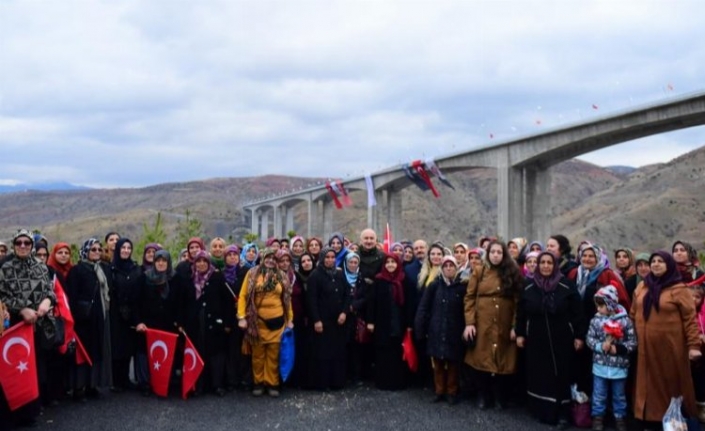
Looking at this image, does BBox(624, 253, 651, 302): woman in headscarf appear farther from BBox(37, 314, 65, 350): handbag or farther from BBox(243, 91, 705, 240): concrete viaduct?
BBox(243, 91, 705, 240): concrete viaduct

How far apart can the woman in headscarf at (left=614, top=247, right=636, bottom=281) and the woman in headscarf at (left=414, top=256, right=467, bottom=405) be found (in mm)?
1674

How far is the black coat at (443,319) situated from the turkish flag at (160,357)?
2571mm

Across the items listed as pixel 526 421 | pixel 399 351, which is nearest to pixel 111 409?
pixel 399 351

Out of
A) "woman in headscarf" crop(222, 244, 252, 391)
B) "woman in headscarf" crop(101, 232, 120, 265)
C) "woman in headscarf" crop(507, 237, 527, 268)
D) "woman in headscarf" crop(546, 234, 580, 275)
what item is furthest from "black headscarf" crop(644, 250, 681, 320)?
"woman in headscarf" crop(101, 232, 120, 265)

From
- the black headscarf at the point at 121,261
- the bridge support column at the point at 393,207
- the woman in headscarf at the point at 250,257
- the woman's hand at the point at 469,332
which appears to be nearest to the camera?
the woman's hand at the point at 469,332

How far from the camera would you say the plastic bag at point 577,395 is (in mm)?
5188

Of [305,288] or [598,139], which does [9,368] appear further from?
[598,139]

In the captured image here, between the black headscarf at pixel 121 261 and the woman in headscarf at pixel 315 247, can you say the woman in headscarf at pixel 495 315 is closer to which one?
the woman in headscarf at pixel 315 247

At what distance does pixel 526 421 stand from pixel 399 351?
1.56 m

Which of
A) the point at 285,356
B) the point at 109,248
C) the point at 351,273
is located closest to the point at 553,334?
the point at 351,273

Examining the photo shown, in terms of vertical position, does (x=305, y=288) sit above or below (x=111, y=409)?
above

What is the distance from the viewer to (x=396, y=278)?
6.32 meters

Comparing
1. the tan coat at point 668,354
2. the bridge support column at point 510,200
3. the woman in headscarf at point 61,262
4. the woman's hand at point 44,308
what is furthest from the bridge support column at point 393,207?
the woman's hand at point 44,308

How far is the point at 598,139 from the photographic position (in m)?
22.5
